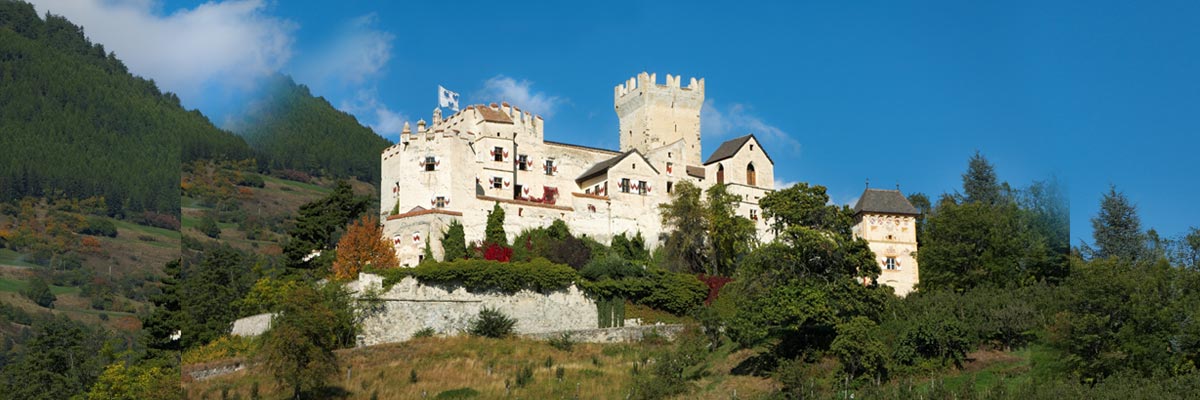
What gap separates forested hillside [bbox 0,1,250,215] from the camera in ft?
121

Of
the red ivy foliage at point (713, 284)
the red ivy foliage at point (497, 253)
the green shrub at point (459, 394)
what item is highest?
the red ivy foliage at point (497, 253)

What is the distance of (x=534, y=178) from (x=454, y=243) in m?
9.28

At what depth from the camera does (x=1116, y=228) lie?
57031 mm

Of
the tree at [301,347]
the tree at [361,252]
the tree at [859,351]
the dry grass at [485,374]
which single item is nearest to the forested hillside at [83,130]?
the tree at [301,347]

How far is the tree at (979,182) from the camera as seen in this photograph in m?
62.3

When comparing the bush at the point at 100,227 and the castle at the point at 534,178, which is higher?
the castle at the point at 534,178

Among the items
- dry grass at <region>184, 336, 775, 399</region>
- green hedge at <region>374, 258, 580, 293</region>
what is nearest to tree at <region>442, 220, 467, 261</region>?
green hedge at <region>374, 258, 580, 293</region>

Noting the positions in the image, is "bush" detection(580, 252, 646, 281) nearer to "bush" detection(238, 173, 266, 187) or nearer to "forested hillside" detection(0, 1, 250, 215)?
"forested hillside" detection(0, 1, 250, 215)

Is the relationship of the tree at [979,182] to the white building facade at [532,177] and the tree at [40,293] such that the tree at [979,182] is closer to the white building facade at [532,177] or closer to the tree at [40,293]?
the white building facade at [532,177]

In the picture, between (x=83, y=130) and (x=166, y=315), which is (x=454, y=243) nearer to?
(x=166, y=315)

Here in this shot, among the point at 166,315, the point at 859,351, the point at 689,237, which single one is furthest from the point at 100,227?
the point at 689,237

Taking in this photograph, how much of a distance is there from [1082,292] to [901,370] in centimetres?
629

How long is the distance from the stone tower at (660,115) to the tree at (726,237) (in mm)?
12547

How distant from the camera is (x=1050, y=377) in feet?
124
